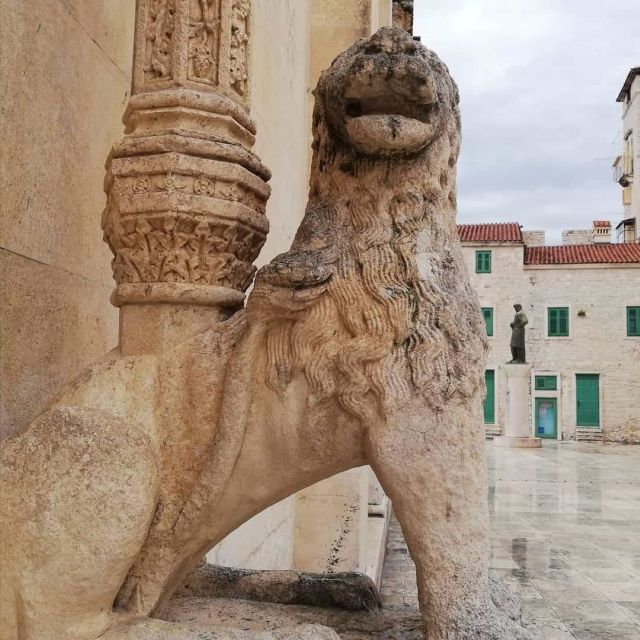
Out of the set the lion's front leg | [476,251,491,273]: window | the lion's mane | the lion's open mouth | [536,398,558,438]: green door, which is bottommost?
[536,398,558,438]: green door

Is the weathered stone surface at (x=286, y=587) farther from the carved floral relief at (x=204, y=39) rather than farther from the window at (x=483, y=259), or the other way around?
the window at (x=483, y=259)

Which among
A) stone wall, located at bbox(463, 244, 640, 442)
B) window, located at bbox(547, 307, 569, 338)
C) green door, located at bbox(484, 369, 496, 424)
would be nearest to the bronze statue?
stone wall, located at bbox(463, 244, 640, 442)

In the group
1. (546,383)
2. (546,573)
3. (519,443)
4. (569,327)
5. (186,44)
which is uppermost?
(569,327)

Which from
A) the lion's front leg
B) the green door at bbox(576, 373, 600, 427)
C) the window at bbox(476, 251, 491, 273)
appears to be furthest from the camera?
the window at bbox(476, 251, 491, 273)

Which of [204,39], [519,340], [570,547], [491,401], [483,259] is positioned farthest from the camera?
[491,401]

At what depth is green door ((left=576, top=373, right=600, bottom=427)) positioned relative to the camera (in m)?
20.5

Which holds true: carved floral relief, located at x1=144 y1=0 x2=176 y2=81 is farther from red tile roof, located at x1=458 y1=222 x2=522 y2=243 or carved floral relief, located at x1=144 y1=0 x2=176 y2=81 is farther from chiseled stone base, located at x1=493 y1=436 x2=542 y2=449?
red tile roof, located at x1=458 y1=222 x2=522 y2=243

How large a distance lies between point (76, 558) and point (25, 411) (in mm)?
540

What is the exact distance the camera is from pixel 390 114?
1175 mm

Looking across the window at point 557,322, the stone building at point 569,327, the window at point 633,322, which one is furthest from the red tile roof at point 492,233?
the window at point 633,322

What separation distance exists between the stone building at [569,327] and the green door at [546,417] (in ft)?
0.10

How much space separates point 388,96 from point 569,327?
20902 mm

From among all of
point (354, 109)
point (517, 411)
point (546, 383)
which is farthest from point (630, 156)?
point (354, 109)

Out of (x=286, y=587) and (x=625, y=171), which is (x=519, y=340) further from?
(x=286, y=587)
